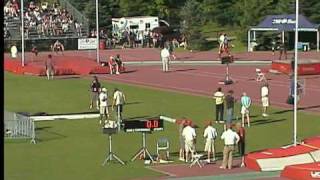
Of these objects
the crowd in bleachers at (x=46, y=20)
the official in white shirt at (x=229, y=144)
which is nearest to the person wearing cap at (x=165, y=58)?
the crowd in bleachers at (x=46, y=20)

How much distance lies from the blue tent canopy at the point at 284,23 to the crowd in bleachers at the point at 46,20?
65.7ft

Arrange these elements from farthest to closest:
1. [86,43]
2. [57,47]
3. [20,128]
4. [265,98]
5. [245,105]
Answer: [86,43]
[57,47]
[265,98]
[245,105]
[20,128]

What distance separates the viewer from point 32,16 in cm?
7400

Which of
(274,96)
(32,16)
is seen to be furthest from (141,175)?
(32,16)

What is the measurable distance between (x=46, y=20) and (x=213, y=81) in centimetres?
3422

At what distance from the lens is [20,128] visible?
2514 cm

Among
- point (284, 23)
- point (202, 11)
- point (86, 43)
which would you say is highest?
point (202, 11)

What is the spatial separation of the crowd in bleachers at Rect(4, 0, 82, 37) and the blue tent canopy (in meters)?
20.0

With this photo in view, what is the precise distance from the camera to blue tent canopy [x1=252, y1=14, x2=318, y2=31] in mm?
59688

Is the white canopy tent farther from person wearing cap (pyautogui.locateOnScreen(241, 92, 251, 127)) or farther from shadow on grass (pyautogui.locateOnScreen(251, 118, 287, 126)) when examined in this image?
person wearing cap (pyautogui.locateOnScreen(241, 92, 251, 127))

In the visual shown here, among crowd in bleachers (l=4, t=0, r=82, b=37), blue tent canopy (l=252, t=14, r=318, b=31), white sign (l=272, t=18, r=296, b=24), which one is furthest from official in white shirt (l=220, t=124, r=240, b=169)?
crowd in bleachers (l=4, t=0, r=82, b=37)

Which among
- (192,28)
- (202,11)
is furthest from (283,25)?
(202,11)

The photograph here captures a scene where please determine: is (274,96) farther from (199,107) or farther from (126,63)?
(126,63)

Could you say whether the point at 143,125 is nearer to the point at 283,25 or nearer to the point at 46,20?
the point at 283,25
